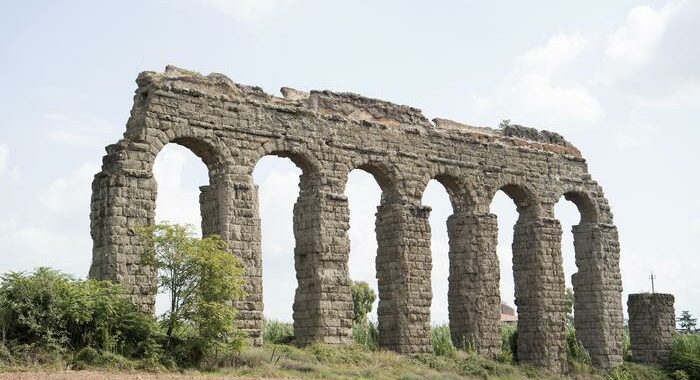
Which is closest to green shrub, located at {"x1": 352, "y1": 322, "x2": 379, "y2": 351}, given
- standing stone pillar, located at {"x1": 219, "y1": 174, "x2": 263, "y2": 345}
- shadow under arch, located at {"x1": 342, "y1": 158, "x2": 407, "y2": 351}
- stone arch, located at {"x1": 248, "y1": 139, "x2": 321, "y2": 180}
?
shadow under arch, located at {"x1": 342, "y1": 158, "x2": 407, "y2": 351}

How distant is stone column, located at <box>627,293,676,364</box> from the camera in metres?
29.9

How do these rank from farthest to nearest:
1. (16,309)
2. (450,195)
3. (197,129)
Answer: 1. (450,195)
2. (197,129)
3. (16,309)

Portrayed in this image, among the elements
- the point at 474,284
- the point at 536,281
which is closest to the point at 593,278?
the point at 536,281

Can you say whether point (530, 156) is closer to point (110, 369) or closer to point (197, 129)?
point (197, 129)

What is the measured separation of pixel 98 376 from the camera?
54.6ft

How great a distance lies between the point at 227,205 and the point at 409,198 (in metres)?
5.45

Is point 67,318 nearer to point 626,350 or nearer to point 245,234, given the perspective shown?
point 245,234

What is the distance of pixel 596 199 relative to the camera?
30234 mm

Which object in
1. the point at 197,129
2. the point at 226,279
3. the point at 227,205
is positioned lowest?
the point at 226,279

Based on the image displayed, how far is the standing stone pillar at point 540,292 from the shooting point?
2750 cm

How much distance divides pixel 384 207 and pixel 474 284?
329 centimetres

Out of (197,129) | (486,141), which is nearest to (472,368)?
(486,141)

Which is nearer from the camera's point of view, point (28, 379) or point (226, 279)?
point (28, 379)

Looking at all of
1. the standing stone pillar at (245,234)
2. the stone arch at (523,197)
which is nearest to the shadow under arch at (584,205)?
the stone arch at (523,197)
